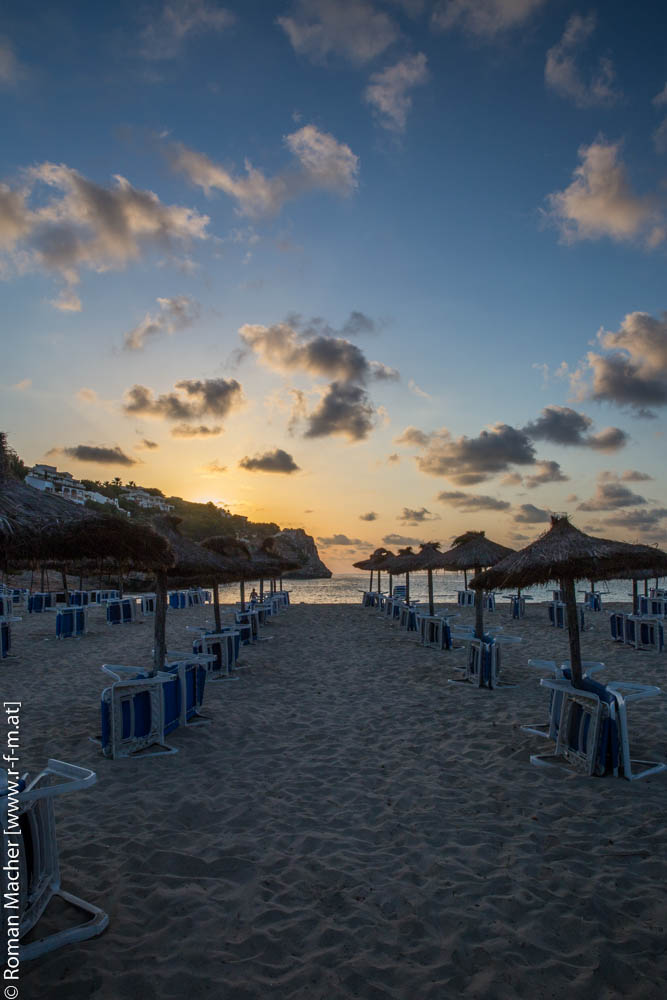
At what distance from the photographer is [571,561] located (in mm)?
5742

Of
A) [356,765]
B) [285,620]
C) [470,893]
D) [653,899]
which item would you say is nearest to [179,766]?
[356,765]

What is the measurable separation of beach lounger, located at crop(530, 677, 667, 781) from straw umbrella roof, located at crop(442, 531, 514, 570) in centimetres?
616

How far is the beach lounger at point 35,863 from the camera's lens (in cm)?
254

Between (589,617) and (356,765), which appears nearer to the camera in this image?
(356,765)

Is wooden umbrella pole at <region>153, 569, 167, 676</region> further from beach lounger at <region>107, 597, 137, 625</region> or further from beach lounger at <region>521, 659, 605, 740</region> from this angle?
beach lounger at <region>107, 597, 137, 625</region>

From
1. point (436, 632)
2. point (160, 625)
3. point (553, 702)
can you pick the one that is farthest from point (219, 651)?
point (553, 702)

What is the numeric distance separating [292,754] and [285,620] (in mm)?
14305

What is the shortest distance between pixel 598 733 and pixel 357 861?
106 inches

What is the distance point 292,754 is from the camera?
5516mm

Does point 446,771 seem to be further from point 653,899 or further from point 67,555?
point 67,555

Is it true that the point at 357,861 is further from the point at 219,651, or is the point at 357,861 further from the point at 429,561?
the point at 429,561

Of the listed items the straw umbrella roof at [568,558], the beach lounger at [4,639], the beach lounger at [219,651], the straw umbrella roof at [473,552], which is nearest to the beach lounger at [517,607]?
the straw umbrella roof at [473,552]

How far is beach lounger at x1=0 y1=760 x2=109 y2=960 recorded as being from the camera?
254cm

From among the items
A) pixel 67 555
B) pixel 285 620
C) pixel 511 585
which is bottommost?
pixel 285 620
